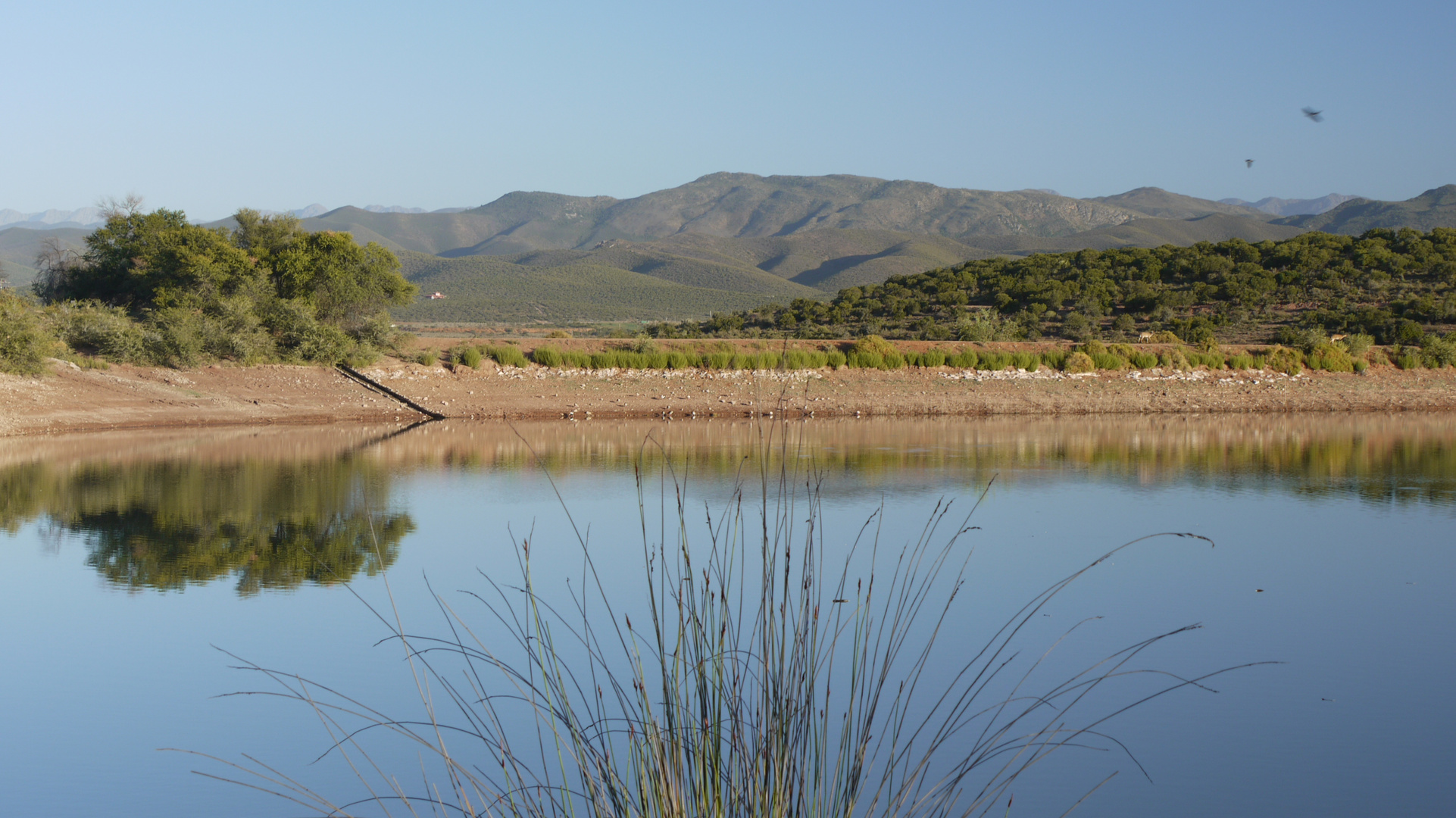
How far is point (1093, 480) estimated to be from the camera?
45.2 ft

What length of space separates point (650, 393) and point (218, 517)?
14545 millimetres

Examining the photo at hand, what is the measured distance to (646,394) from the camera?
25.2m

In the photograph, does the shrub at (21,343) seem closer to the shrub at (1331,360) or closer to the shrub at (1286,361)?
the shrub at (1286,361)

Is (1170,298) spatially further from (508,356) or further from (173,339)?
(173,339)

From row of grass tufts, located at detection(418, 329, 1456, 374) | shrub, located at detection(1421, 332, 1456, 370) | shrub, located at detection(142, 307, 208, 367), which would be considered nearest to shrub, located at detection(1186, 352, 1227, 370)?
row of grass tufts, located at detection(418, 329, 1456, 374)

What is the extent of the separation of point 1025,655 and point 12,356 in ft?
69.2

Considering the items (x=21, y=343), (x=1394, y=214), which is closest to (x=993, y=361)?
(x=21, y=343)

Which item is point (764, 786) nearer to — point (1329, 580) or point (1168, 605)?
point (1168, 605)

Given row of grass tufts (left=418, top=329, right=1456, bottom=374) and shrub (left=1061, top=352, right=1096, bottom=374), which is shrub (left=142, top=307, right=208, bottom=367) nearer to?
row of grass tufts (left=418, top=329, right=1456, bottom=374)

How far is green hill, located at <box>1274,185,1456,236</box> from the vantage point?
109 m

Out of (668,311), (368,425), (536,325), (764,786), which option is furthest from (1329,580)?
(668,311)

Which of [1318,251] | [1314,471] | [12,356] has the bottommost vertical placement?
[1314,471]

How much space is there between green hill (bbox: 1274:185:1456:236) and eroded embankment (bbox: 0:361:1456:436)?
91.6 metres

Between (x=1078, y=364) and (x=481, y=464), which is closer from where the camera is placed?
(x=481, y=464)
